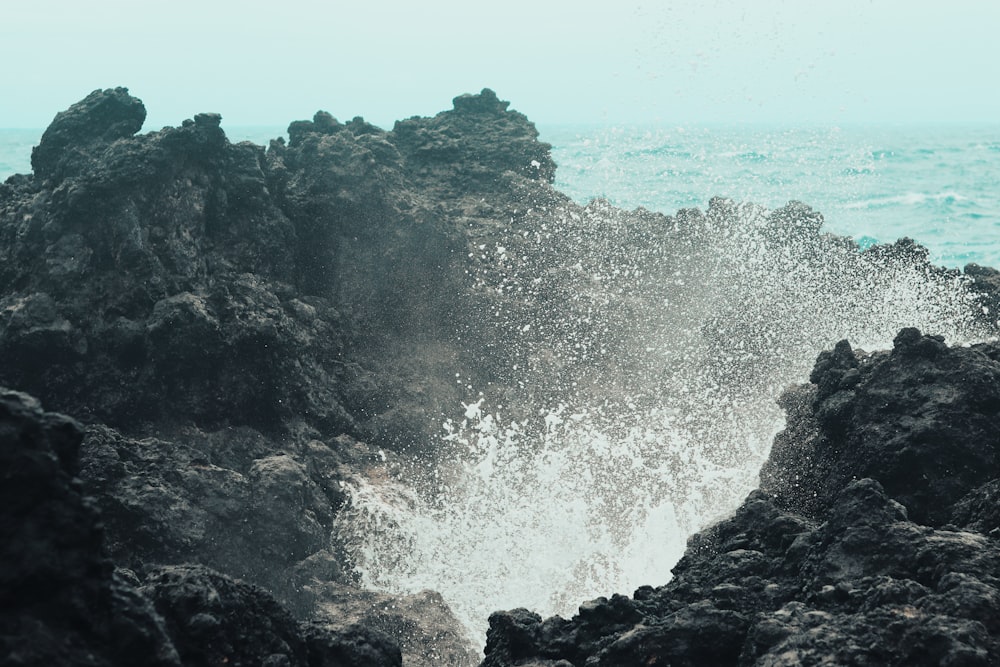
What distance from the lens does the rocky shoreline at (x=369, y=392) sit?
4637 millimetres

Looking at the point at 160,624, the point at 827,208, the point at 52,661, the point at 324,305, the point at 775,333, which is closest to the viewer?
the point at 52,661

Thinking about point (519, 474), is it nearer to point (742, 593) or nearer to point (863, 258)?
point (742, 593)

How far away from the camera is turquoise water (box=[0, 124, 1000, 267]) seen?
132 ft

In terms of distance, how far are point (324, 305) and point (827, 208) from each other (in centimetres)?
3722

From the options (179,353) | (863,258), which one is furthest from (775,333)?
(179,353)

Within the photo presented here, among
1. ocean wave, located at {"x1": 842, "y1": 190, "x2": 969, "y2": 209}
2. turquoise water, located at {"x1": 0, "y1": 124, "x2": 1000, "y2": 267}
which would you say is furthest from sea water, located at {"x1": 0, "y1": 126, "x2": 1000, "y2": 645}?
ocean wave, located at {"x1": 842, "y1": 190, "x2": 969, "y2": 209}

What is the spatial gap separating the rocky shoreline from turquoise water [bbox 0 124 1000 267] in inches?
685

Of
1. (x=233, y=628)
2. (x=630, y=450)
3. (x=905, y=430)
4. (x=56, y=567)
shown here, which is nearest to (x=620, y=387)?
(x=630, y=450)

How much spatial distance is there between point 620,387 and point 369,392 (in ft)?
13.1

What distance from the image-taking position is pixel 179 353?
402 inches

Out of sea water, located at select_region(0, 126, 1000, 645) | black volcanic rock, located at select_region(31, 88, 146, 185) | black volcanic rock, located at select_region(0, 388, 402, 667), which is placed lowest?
sea water, located at select_region(0, 126, 1000, 645)

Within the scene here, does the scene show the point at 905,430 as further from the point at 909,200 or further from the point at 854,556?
the point at 909,200

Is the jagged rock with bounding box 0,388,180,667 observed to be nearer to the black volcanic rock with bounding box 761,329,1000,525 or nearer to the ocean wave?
the black volcanic rock with bounding box 761,329,1000,525

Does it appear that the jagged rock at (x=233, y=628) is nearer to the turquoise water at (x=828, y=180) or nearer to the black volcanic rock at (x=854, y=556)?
the black volcanic rock at (x=854, y=556)
